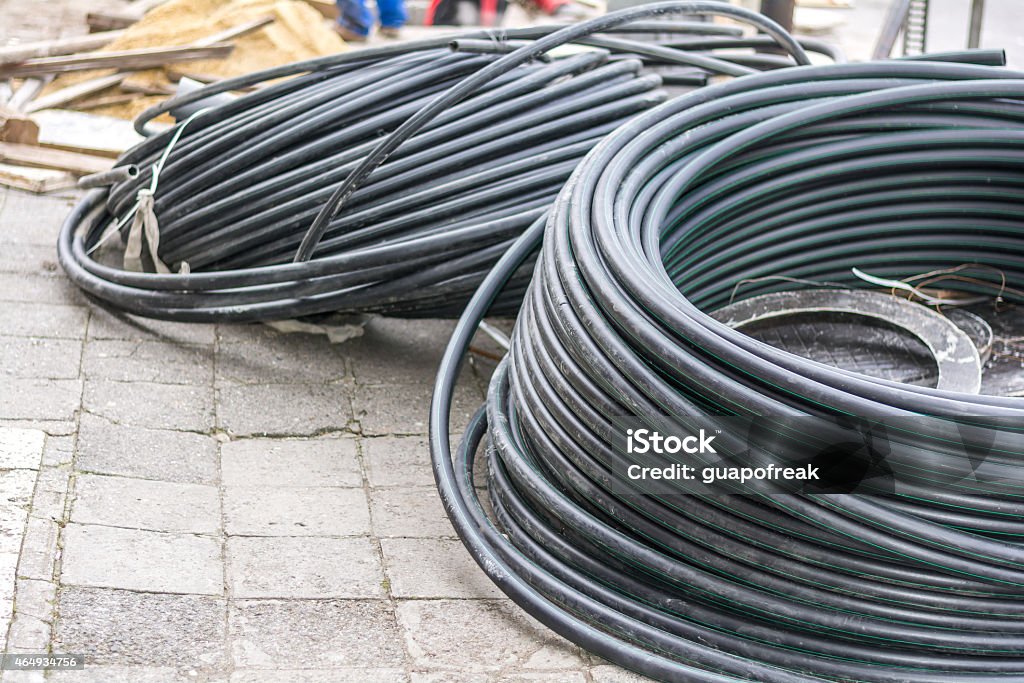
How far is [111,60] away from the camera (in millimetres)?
4910

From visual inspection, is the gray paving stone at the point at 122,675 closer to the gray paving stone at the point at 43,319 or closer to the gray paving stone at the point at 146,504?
the gray paving stone at the point at 146,504

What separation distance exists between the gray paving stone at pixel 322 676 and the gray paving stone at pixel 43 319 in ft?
4.92

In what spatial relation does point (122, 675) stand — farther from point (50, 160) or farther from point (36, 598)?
point (50, 160)

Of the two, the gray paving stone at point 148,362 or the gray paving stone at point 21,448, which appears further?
the gray paving stone at point 148,362

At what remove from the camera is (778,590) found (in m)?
1.99

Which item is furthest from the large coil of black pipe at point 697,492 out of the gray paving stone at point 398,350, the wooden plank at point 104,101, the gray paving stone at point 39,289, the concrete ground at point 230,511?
the wooden plank at point 104,101

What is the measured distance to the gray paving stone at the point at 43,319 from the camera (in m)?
3.07

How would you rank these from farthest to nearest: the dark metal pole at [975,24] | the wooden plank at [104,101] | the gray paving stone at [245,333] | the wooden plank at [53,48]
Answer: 1. the dark metal pole at [975,24]
2. the wooden plank at [53,48]
3. the wooden plank at [104,101]
4. the gray paving stone at [245,333]

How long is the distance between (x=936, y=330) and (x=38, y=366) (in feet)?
8.43

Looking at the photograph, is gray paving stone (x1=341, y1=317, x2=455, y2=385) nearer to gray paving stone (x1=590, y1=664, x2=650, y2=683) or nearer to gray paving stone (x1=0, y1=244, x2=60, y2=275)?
gray paving stone (x1=0, y1=244, x2=60, y2=275)

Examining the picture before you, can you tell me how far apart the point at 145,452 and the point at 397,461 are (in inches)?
24.4

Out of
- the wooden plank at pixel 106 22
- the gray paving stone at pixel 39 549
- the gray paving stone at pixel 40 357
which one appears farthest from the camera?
the wooden plank at pixel 106 22

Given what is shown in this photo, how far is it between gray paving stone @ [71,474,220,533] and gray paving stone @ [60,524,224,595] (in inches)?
1.4

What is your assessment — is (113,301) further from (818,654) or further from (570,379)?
(818,654)
